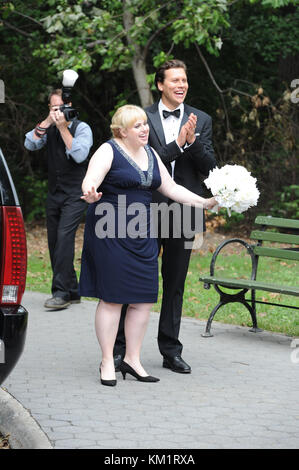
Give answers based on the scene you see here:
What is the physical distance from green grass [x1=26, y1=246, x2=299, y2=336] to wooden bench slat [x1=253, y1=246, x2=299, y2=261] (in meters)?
0.71

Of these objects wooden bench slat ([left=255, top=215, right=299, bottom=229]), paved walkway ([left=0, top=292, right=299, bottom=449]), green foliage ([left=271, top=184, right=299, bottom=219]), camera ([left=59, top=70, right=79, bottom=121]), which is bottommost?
paved walkway ([left=0, top=292, right=299, bottom=449])

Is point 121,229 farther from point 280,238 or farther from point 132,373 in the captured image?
point 280,238

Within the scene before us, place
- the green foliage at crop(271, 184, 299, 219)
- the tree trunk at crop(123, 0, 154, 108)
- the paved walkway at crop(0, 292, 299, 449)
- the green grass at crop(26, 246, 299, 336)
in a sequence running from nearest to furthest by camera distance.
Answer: the paved walkway at crop(0, 292, 299, 449) → the green grass at crop(26, 246, 299, 336) → the tree trunk at crop(123, 0, 154, 108) → the green foliage at crop(271, 184, 299, 219)

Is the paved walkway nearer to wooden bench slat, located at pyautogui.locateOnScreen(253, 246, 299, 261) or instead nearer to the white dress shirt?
wooden bench slat, located at pyautogui.locateOnScreen(253, 246, 299, 261)

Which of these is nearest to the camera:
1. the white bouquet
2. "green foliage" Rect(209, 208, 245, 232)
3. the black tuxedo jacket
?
the white bouquet

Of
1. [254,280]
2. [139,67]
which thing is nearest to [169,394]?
[254,280]

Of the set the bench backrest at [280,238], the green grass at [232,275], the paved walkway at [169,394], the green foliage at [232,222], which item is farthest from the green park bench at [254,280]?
the green foliage at [232,222]

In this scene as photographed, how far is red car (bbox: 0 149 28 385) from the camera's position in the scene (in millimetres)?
4828

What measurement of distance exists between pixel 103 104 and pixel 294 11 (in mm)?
4779

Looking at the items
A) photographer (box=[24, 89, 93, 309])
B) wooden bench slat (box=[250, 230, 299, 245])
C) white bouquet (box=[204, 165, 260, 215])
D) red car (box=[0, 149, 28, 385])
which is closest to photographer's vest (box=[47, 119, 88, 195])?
photographer (box=[24, 89, 93, 309])

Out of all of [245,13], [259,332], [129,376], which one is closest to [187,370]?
[129,376]

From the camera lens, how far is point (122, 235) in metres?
6.36

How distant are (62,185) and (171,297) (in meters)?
3.04
